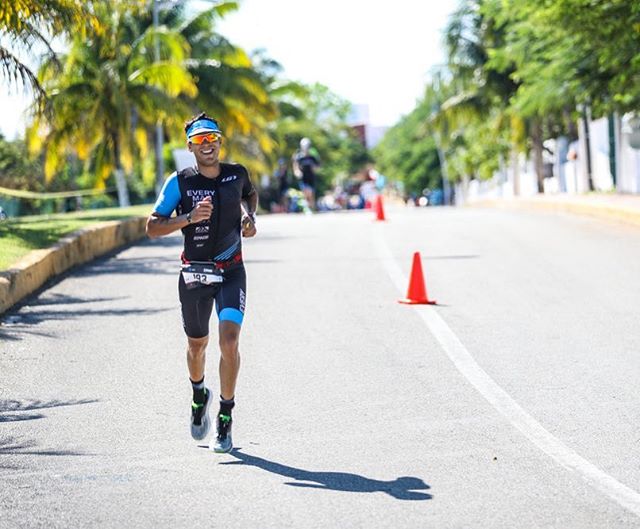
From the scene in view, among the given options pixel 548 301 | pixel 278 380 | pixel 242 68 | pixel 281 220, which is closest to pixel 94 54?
pixel 242 68

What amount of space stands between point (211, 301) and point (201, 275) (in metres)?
0.22

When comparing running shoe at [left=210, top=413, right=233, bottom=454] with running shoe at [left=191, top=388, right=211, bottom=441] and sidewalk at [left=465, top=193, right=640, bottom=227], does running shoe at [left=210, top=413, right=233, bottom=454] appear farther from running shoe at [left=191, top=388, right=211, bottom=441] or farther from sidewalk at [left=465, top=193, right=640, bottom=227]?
sidewalk at [left=465, top=193, right=640, bottom=227]

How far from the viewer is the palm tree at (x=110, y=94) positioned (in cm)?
3544

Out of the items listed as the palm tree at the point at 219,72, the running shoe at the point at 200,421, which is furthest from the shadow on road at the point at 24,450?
the palm tree at the point at 219,72

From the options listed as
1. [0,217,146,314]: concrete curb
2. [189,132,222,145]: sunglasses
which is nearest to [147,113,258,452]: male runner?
[189,132,222,145]: sunglasses

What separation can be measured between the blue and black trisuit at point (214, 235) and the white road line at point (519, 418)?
5.95ft

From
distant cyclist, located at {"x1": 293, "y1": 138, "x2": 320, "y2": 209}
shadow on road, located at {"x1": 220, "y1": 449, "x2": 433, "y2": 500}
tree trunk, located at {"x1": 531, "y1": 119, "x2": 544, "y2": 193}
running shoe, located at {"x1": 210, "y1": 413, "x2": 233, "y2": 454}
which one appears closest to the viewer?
shadow on road, located at {"x1": 220, "y1": 449, "x2": 433, "y2": 500}

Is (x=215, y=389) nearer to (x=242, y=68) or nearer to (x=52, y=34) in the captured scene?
(x=52, y=34)

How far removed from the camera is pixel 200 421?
774 cm

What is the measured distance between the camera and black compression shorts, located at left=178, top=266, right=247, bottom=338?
765cm

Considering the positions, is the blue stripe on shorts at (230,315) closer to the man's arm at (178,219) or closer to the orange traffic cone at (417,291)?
the man's arm at (178,219)

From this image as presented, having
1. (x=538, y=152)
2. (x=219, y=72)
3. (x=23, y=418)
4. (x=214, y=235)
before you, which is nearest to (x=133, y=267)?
(x=23, y=418)

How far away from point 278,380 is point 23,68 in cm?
1117

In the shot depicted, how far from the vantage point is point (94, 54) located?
37.8 m
